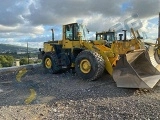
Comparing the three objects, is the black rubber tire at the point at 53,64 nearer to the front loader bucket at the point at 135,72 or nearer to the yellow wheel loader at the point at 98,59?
the yellow wheel loader at the point at 98,59

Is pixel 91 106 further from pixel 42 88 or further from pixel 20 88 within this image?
pixel 20 88

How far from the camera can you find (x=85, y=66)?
934 cm

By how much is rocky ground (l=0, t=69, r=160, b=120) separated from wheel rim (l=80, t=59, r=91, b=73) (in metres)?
0.41

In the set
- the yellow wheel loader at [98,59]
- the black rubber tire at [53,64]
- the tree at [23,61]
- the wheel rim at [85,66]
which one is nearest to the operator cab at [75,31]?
the yellow wheel loader at [98,59]

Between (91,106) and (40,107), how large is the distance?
1.24 m

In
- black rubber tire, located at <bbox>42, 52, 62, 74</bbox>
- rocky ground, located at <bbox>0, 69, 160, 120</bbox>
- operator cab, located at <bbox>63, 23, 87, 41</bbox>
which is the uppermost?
operator cab, located at <bbox>63, 23, 87, 41</bbox>

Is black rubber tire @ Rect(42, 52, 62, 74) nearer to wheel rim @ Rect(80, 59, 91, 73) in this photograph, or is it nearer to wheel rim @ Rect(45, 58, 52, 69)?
wheel rim @ Rect(45, 58, 52, 69)

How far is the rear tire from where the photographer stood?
1149 cm

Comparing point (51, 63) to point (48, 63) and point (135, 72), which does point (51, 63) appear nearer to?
point (48, 63)

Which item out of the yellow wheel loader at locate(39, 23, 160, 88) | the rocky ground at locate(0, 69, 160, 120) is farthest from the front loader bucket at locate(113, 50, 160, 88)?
the rocky ground at locate(0, 69, 160, 120)

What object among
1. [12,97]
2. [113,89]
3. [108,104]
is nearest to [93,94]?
[113,89]

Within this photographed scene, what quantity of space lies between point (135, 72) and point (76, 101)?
6.40 ft

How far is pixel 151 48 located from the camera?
892 cm

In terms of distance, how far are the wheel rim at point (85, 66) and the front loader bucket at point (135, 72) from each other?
1414mm
